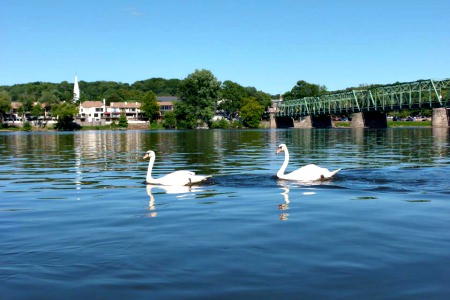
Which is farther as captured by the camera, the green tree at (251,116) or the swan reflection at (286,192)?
the green tree at (251,116)

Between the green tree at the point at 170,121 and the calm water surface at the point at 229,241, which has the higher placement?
the green tree at the point at 170,121

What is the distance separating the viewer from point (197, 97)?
521 ft

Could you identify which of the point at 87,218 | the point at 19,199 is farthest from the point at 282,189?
the point at 19,199

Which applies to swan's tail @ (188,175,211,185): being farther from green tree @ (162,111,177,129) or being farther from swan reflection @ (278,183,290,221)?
green tree @ (162,111,177,129)

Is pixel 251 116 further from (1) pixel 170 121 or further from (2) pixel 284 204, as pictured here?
(2) pixel 284 204

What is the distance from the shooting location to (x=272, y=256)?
30.0 feet

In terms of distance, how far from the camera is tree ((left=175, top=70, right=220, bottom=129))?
6206 inches

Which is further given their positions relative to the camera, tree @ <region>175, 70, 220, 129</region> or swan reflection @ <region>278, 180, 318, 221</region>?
tree @ <region>175, 70, 220, 129</region>

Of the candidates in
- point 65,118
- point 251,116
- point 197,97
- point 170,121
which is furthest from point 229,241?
point 251,116

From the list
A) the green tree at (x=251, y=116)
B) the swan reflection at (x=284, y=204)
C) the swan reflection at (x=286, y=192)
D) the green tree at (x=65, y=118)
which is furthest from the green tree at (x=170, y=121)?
the swan reflection at (x=284, y=204)

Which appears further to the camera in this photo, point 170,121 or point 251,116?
point 251,116

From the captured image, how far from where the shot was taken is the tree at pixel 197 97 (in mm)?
157625

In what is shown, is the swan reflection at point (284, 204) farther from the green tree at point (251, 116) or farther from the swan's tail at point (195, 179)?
the green tree at point (251, 116)

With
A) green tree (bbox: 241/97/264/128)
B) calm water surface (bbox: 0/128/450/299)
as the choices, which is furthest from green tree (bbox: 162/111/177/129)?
calm water surface (bbox: 0/128/450/299)
